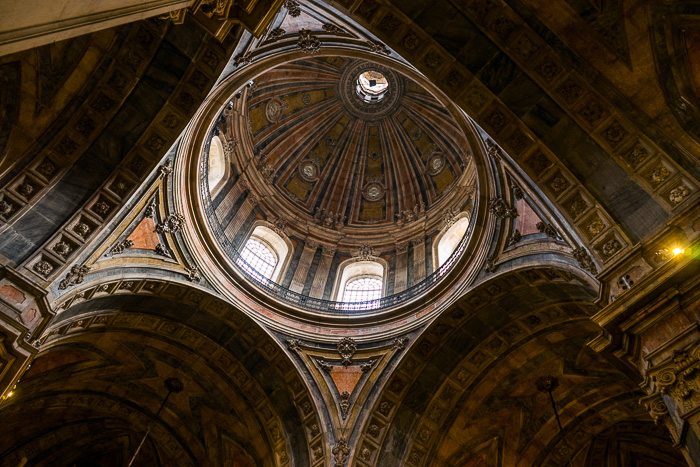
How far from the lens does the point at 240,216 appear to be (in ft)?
60.4

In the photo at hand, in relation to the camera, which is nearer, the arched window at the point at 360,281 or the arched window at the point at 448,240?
the arched window at the point at 448,240

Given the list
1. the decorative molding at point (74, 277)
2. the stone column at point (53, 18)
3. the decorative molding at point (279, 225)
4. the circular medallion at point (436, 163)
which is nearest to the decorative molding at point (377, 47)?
the stone column at point (53, 18)

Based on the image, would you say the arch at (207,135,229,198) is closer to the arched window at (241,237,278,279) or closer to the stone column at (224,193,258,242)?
the stone column at (224,193,258,242)

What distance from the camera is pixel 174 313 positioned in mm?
13906

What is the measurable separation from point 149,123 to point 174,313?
5599 millimetres

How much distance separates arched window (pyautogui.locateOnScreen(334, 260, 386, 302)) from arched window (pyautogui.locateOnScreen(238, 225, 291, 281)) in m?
2.26

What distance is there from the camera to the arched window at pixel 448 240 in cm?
1786

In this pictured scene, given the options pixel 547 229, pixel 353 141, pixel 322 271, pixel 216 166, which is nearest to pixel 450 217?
pixel 322 271

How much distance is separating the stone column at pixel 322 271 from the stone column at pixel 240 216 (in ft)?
10.6

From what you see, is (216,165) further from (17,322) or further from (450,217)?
(17,322)

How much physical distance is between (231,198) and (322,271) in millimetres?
4253

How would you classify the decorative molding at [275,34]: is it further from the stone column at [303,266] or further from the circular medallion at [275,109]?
the circular medallion at [275,109]

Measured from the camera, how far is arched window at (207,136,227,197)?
17.4 m

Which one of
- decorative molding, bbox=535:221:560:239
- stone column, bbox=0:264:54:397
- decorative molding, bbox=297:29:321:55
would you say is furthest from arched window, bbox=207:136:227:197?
decorative molding, bbox=535:221:560:239
